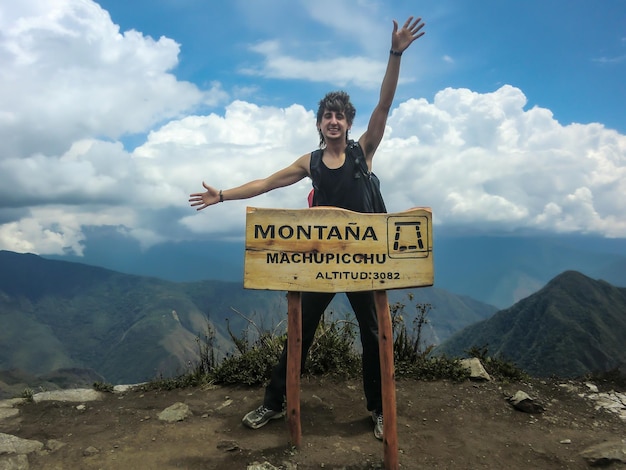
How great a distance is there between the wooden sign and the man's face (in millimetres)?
806

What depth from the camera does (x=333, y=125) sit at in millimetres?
4375

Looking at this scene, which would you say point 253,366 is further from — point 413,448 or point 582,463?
point 582,463

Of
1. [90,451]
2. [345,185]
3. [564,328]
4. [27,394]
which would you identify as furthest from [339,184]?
[564,328]

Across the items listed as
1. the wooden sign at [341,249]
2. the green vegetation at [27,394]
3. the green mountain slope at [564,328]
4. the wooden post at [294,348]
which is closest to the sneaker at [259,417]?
the wooden post at [294,348]

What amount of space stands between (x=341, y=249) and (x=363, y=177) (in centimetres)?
81

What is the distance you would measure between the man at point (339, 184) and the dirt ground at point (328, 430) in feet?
1.44

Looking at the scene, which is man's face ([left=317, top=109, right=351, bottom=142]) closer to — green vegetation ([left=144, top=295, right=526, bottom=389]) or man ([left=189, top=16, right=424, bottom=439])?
man ([left=189, top=16, right=424, bottom=439])

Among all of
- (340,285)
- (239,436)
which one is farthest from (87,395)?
(340,285)

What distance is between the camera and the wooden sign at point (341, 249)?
403cm

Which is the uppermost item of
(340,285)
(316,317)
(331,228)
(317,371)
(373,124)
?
(373,124)

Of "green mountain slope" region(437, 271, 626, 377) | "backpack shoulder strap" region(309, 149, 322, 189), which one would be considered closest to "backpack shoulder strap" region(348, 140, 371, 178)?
"backpack shoulder strap" region(309, 149, 322, 189)

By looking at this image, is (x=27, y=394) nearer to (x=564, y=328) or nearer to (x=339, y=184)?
(x=339, y=184)

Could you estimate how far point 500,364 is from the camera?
6.75 m

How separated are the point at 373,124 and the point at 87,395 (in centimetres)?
520
